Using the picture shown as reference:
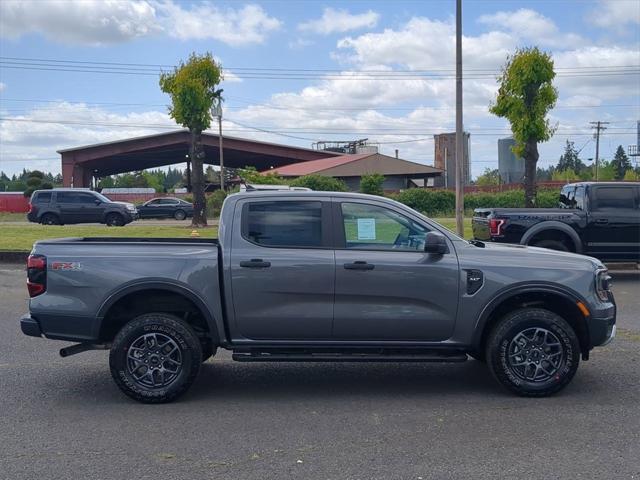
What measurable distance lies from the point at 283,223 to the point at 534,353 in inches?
96.6

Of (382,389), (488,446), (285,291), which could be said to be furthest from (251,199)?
(488,446)

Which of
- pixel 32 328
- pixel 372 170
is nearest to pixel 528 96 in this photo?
pixel 32 328

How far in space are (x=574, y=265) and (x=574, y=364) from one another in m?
0.86

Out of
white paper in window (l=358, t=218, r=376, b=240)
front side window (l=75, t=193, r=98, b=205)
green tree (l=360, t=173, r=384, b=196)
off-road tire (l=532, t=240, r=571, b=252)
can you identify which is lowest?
off-road tire (l=532, t=240, r=571, b=252)

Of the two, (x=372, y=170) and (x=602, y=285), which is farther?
(x=372, y=170)

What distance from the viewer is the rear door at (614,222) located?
13312 millimetres

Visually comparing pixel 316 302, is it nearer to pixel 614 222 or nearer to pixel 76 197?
pixel 614 222

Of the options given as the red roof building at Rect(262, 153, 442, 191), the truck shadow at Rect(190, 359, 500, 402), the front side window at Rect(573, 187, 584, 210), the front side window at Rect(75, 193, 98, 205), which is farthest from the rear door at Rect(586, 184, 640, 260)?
the red roof building at Rect(262, 153, 442, 191)

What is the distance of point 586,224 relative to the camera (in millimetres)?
13258

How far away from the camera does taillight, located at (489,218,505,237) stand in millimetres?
12919

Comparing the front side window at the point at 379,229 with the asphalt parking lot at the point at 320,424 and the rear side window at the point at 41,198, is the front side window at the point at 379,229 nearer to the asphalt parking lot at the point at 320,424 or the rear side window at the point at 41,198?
the asphalt parking lot at the point at 320,424

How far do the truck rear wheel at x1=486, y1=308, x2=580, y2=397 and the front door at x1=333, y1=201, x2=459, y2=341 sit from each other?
474mm

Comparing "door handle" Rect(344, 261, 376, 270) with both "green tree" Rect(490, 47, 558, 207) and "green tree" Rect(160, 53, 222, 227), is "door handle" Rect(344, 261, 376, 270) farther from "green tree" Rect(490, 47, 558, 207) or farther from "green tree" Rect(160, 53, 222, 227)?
"green tree" Rect(160, 53, 222, 227)

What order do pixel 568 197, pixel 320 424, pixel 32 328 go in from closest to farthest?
pixel 320 424, pixel 32 328, pixel 568 197
